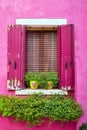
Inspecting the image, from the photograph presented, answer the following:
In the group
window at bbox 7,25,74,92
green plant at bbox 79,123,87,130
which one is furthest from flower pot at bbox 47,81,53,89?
green plant at bbox 79,123,87,130

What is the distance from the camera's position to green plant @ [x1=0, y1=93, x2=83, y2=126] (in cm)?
821

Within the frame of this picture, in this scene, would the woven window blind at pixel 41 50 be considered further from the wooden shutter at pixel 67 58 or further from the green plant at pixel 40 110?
the green plant at pixel 40 110

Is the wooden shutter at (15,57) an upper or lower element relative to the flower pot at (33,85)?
upper

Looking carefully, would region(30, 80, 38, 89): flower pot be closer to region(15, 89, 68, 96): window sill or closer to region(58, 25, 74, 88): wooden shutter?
region(15, 89, 68, 96): window sill

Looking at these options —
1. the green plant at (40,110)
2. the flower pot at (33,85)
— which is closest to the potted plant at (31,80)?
the flower pot at (33,85)

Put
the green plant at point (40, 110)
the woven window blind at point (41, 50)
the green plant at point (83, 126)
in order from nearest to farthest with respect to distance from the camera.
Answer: the green plant at point (83, 126), the green plant at point (40, 110), the woven window blind at point (41, 50)

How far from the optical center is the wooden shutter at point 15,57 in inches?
342

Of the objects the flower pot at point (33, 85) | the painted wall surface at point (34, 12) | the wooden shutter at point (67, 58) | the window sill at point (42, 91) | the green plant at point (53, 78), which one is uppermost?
the painted wall surface at point (34, 12)

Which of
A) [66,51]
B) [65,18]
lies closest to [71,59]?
[66,51]

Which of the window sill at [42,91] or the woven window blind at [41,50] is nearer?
the window sill at [42,91]

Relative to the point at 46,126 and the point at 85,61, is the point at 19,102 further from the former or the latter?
the point at 85,61

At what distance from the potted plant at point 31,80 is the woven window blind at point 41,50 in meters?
0.19

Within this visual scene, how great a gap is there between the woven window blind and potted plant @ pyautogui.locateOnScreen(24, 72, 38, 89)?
19cm

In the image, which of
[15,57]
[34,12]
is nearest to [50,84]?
[15,57]
